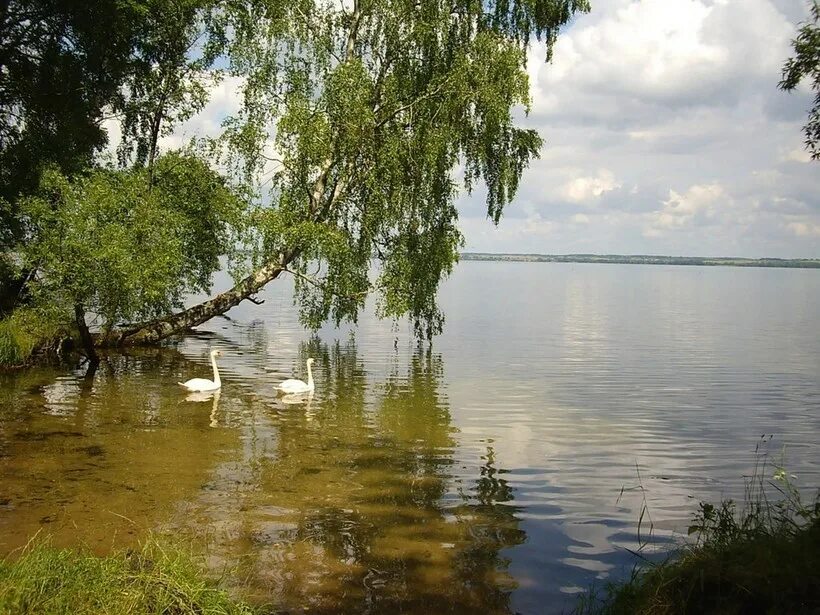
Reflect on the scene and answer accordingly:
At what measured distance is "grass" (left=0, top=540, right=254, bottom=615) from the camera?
5.95 metres

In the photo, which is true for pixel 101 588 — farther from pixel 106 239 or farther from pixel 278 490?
pixel 106 239

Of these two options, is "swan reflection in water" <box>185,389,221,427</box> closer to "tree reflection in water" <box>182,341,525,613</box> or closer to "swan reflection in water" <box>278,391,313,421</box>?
"swan reflection in water" <box>278,391,313,421</box>

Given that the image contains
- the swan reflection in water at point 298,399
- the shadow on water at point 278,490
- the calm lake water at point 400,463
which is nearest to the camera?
the shadow on water at point 278,490

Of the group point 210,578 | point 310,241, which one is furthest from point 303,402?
point 210,578

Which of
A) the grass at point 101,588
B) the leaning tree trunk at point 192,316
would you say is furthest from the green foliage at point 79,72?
the grass at point 101,588

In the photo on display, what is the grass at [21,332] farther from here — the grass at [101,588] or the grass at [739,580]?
the grass at [739,580]

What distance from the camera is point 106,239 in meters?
21.3

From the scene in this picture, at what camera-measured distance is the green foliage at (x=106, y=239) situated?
69.8 ft

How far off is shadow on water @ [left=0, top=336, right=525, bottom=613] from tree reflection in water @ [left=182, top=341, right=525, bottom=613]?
31 millimetres

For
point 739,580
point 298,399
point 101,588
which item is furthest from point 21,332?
point 739,580

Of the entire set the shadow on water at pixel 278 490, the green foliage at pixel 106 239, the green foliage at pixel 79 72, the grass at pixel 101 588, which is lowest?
the shadow on water at pixel 278 490

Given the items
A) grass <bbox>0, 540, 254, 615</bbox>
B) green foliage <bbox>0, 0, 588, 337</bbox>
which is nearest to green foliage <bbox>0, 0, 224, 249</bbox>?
green foliage <bbox>0, 0, 588, 337</bbox>

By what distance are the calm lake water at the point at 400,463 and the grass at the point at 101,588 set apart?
1.22 meters

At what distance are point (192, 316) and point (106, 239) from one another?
7.92m
